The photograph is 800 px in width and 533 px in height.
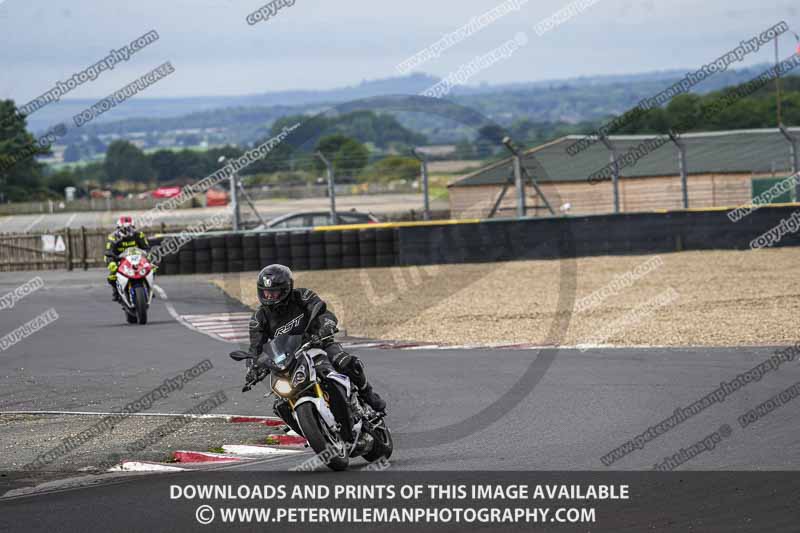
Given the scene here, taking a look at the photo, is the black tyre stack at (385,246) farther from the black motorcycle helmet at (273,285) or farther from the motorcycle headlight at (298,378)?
the motorcycle headlight at (298,378)

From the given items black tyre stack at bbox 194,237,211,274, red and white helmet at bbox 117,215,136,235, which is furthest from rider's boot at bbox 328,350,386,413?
black tyre stack at bbox 194,237,211,274

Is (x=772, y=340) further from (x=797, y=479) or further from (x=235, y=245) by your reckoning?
(x=235, y=245)

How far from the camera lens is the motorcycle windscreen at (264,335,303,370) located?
25.3 ft

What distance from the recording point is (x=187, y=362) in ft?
47.4

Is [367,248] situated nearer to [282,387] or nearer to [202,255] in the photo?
[202,255]

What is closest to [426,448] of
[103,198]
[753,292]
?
[753,292]

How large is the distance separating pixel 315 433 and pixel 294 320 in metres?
0.88

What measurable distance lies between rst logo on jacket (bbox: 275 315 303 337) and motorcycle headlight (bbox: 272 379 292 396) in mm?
487

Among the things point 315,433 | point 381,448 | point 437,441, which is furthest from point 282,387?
point 437,441

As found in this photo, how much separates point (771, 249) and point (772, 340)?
40.8 ft

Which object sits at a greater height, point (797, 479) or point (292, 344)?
point (292, 344)

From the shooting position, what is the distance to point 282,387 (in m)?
7.73

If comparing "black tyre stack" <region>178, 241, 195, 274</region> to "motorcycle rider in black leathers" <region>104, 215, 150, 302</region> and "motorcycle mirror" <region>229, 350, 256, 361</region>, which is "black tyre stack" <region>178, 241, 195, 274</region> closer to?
"motorcycle rider in black leathers" <region>104, 215, 150, 302</region>

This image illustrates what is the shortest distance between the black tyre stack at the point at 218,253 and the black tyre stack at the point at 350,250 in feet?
8.85
